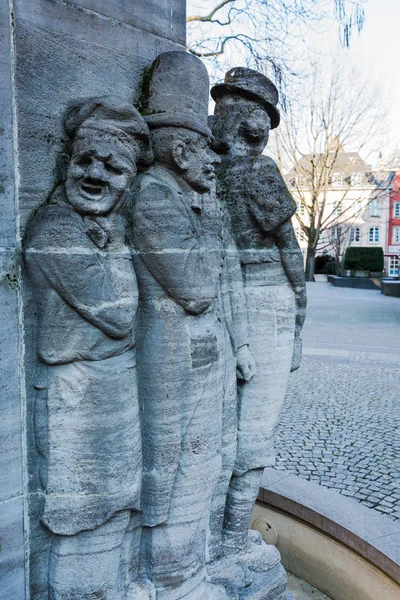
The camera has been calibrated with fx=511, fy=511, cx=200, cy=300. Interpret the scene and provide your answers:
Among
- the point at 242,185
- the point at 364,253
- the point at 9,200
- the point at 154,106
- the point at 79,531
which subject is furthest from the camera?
Answer: the point at 364,253

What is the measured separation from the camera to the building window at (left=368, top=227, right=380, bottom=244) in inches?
1902

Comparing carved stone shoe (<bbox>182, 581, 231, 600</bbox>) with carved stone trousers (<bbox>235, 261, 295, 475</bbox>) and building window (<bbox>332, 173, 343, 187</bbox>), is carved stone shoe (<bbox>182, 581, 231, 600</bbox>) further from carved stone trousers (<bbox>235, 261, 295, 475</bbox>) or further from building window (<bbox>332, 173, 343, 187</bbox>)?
building window (<bbox>332, 173, 343, 187</bbox>)

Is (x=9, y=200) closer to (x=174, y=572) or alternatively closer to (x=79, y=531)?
(x=79, y=531)

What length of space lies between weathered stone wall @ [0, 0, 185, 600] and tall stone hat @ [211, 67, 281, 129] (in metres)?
0.75

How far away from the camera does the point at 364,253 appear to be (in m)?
31.7

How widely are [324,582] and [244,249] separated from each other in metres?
2.71

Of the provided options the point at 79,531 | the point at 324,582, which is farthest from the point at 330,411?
the point at 79,531

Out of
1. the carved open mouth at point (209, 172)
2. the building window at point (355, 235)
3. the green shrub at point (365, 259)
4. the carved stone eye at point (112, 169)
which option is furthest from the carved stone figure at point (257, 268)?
the building window at point (355, 235)

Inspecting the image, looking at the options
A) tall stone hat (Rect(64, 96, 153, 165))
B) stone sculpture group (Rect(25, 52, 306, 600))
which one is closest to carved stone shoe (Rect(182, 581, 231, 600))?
stone sculpture group (Rect(25, 52, 306, 600))

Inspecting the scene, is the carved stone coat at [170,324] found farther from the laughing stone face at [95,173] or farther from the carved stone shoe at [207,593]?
the carved stone shoe at [207,593]

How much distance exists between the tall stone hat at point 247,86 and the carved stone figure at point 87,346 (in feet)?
2.76

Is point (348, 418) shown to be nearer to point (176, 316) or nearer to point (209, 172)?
point (176, 316)

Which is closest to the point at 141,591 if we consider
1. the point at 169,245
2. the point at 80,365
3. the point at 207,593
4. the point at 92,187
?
the point at 207,593

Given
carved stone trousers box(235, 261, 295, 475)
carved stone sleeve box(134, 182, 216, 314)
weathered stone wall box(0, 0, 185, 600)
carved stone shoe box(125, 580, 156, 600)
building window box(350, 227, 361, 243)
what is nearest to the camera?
weathered stone wall box(0, 0, 185, 600)
